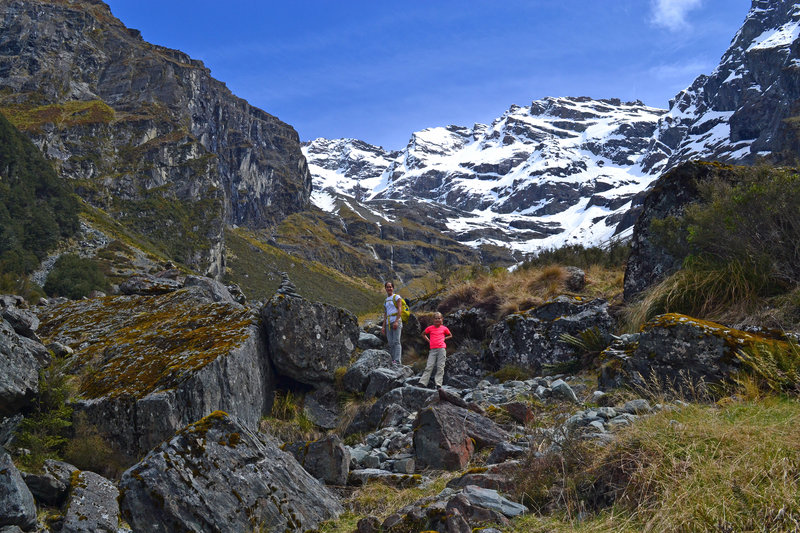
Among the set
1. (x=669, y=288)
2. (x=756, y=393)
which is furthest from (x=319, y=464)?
(x=669, y=288)

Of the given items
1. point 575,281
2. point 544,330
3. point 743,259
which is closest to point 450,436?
point 544,330

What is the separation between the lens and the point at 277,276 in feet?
542

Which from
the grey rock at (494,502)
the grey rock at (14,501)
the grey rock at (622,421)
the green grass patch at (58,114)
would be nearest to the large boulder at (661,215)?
the grey rock at (622,421)

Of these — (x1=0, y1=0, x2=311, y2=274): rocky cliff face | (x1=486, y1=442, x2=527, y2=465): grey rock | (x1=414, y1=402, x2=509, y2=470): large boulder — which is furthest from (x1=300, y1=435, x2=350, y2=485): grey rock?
(x1=0, y1=0, x2=311, y2=274): rocky cliff face

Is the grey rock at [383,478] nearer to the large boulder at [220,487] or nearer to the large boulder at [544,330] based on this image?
the large boulder at [220,487]

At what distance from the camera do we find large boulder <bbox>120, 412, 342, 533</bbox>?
4094mm

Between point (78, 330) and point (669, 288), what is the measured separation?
1101 cm

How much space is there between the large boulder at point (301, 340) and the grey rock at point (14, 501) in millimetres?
4457

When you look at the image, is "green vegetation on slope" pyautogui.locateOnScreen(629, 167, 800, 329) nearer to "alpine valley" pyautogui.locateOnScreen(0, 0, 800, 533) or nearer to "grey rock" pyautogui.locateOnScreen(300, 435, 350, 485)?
"alpine valley" pyautogui.locateOnScreen(0, 0, 800, 533)

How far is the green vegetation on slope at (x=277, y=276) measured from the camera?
15000 cm

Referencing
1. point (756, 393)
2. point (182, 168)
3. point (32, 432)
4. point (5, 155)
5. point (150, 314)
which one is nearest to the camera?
point (756, 393)

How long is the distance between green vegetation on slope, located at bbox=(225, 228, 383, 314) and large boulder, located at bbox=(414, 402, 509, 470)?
5218 inches

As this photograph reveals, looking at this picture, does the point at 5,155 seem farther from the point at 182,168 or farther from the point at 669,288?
the point at 669,288

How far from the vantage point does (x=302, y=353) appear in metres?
9.30
